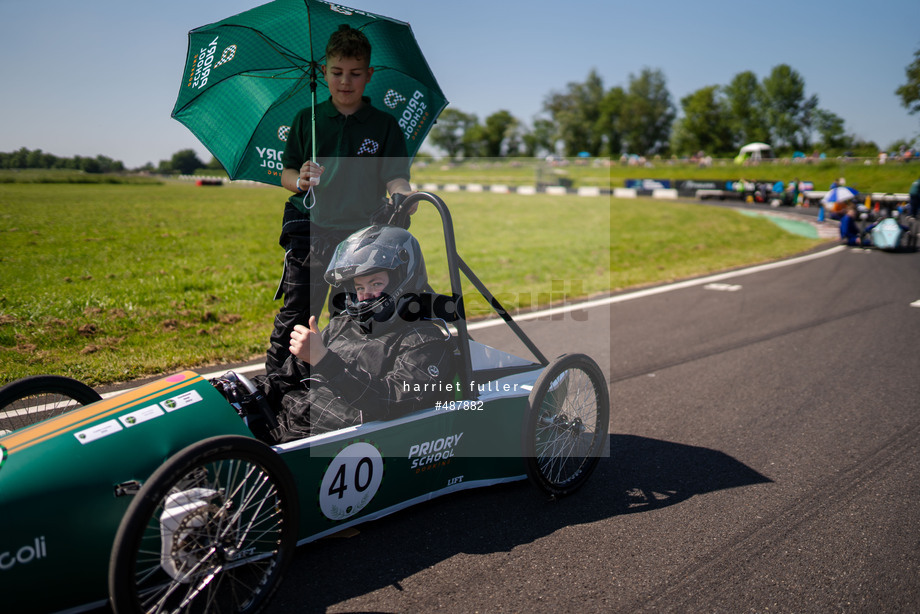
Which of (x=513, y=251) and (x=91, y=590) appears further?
(x=513, y=251)

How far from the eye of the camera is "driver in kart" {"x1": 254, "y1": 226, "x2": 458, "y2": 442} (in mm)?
2875

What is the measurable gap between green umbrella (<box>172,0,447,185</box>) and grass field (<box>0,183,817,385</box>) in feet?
2.69

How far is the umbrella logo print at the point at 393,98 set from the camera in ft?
13.4

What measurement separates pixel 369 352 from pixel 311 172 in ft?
3.40

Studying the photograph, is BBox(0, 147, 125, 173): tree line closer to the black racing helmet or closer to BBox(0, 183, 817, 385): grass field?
BBox(0, 183, 817, 385): grass field

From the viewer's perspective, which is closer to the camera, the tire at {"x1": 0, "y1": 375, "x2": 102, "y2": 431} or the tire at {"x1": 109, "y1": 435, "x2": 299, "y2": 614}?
the tire at {"x1": 109, "y1": 435, "x2": 299, "y2": 614}

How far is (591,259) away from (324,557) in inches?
400

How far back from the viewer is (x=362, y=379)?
9.53ft

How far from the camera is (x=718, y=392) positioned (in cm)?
508

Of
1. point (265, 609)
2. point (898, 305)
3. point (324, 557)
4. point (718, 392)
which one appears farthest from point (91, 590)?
point (898, 305)

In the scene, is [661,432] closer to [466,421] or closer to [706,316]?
[466,421]

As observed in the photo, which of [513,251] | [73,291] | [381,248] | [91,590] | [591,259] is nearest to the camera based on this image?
[91,590]

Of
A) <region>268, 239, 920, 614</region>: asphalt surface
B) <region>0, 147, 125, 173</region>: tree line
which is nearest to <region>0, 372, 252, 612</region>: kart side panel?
<region>268, 239, 920, 614</region>: asphalt surface

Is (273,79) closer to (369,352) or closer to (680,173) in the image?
(369,352)
